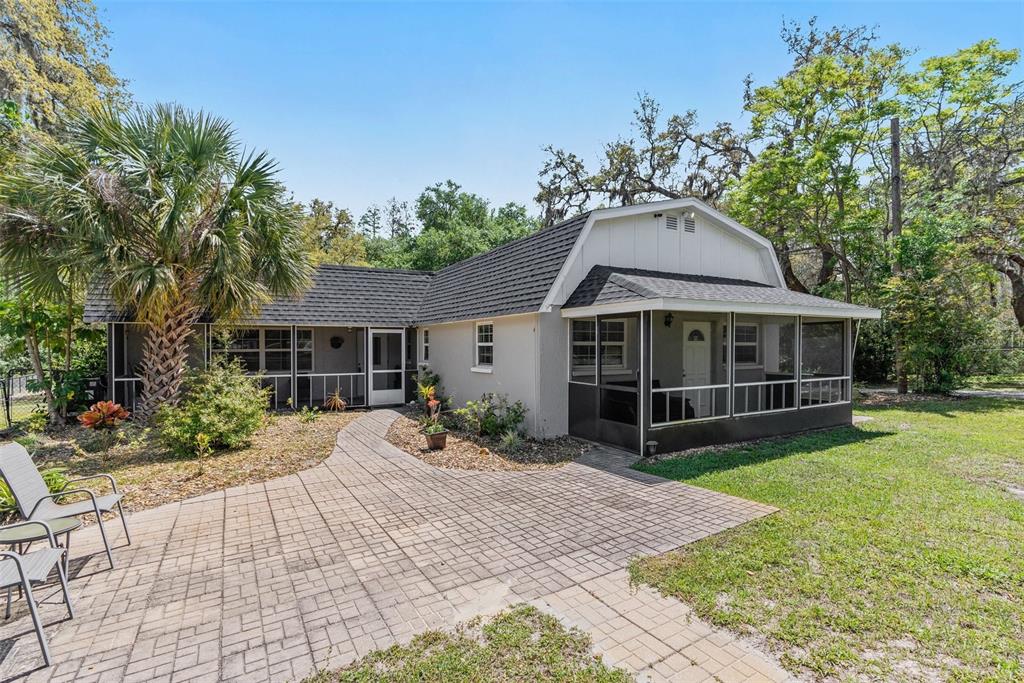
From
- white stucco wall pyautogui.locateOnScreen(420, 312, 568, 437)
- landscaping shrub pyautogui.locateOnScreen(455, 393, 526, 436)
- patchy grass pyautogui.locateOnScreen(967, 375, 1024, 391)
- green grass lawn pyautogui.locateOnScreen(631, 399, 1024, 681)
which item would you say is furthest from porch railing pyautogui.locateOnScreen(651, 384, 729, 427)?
patchy grass pyautogui.locateOnScreen(967, 375, 1024, 391)

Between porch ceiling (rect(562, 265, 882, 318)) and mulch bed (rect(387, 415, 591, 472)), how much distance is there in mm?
2735

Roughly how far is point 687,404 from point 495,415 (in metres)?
4.19

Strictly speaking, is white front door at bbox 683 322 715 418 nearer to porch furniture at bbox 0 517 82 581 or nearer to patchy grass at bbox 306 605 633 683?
patchy grass at bbox 306 605 633 683

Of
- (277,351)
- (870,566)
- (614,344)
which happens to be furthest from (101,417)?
(870,566)

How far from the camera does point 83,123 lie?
30.2 ft

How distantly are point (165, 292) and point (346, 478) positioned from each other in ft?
17.8

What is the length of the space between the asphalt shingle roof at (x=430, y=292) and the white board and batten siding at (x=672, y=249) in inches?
20.4

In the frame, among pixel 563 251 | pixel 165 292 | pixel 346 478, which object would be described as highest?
pixel 563 251

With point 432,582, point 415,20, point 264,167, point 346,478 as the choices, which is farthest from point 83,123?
point 432,582

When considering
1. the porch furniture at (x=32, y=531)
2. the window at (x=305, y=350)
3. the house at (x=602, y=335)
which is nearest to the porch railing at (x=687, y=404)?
the house at (x=602, y=335)

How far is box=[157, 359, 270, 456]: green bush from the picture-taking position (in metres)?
8.58

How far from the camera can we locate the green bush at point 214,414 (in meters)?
8.58

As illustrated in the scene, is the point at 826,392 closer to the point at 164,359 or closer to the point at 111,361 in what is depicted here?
the point at 164,359

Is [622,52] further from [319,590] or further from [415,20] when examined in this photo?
[319,590]
